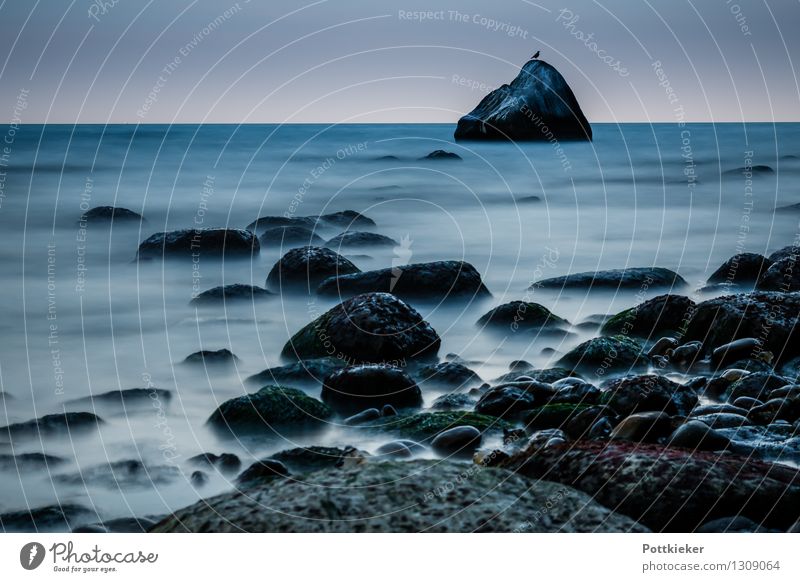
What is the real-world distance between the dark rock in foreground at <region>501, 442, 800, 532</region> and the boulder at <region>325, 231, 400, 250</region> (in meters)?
3.26

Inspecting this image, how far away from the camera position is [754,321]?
573 centimetres

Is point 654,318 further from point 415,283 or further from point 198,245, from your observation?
point 198,245

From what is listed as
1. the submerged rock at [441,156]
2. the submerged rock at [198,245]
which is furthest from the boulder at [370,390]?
the submerged rock at [441,156]

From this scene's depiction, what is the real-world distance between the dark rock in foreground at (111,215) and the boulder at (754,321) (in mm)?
4455

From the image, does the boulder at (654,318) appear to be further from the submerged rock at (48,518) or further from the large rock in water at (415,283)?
the submerged rock at (48,518)

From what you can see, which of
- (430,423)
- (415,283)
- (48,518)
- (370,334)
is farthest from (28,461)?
(415,283)

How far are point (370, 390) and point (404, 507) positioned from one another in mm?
1141

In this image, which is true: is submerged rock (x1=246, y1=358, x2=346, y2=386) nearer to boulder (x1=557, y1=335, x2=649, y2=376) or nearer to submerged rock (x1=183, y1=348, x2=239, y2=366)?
submerged rock (x1=183, y1=348, x2=239, y2=366)

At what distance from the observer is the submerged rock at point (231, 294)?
673 cm

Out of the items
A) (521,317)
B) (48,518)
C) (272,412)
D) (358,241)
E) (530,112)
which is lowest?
(48,518)

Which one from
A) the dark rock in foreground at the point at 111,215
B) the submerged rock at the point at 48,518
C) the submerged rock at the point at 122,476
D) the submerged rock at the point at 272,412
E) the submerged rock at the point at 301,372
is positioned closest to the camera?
the submerged rock at the point at 48,518

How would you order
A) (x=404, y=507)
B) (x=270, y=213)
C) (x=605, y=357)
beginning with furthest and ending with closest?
(x=270, y=213), (x=605, y=357), (x=404, y=507)

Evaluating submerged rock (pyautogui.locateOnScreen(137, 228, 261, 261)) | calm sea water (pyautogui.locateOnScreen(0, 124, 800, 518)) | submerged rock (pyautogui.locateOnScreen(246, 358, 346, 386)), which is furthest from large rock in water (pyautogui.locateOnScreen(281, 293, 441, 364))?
submerged rock (pyautogui.locateOnScreen(137, 228, 261, 261))

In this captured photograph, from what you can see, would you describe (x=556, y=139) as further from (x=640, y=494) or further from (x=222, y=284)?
(x=640, y=494)
